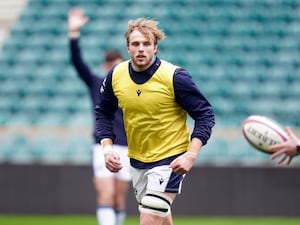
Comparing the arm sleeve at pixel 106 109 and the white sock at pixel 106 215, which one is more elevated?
the arm sleeve at pixel 106 109

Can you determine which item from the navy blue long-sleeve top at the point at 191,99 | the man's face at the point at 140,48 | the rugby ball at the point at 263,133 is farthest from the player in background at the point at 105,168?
the man's face at the point at 140,48

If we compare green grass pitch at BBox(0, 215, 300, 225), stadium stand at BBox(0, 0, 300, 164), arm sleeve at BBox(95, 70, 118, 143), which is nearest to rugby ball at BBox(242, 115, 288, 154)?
arm sleeve at BBox(95, 70, 118, 143)

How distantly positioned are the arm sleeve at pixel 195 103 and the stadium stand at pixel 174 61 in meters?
6.29

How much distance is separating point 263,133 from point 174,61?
7.78 metres

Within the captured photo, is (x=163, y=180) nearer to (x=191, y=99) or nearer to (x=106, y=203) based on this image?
(x=191, y=99)

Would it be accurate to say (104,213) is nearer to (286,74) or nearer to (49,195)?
(49,195)

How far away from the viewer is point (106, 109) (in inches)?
244

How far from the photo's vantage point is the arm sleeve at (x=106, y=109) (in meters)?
6.08

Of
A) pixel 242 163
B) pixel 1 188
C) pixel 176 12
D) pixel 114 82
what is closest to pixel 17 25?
pixel 176 12

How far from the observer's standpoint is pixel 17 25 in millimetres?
15359

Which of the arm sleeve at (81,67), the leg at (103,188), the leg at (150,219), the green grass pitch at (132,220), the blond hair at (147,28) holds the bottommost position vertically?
the green grass pitch at (132,220)

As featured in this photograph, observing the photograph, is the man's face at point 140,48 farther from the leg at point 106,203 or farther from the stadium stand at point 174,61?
the stadium stand at point 174,61

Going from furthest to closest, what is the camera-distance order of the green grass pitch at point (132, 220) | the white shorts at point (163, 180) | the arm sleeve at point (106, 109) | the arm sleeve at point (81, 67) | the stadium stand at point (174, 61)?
the stadium stand at point (174, 61)
the green grass pitch at point (132, 220)
the arm sleeve at point (81, 67)
the arm sleeve at point (106, 109)
the white shorts at point (163, 180)

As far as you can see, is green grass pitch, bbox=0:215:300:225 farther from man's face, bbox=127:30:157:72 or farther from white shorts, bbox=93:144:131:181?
man's face, bbox=127:30:157:72
